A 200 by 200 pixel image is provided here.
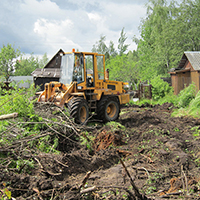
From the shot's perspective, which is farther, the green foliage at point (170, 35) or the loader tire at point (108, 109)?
the green foliage at point (170, 35)

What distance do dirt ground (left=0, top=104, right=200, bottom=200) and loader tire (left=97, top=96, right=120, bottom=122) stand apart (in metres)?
1.94

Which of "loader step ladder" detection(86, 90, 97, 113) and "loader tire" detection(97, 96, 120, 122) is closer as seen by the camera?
"loader step ladder" detection(86, 90, 97, 113)

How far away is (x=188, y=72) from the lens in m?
21.0

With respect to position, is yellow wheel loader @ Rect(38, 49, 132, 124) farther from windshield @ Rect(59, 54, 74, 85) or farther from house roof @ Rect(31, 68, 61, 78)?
house roof @ Rect(31, 68, 61, 78)

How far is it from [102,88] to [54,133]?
4903mm

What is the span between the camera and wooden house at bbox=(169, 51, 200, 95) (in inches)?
752

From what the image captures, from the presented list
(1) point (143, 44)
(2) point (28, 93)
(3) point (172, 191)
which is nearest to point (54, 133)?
(2) point (28, 93)

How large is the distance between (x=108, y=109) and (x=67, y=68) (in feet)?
9.91

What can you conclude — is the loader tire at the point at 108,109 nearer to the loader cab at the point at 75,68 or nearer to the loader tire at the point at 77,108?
the loader cab at the point at 75,68

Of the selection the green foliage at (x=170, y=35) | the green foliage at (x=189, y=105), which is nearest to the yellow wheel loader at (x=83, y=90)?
the green foliage at (x=189, y=105)

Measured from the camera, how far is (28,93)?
7598 millimetres

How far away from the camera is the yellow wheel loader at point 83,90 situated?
8752 millimetres

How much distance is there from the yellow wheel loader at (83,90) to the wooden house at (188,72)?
10.5 m

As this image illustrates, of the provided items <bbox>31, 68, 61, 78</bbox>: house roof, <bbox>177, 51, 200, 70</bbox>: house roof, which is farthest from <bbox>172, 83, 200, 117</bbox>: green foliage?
<bbox>31, 68, 61, 78</bbox>: house roof
